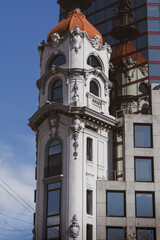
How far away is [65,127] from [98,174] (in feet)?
20.0

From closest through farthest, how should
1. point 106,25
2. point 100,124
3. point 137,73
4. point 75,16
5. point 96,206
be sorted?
point 96,206
point 100,124
point 75,16
point 137,73
point 106,25

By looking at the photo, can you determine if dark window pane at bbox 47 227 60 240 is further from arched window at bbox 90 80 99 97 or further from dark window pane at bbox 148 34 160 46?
dark window pane at bbox 148 34 160 46

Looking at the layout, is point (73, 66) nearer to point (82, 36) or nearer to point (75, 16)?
point (82, 36)

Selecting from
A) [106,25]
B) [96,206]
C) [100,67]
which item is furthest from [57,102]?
[106,25]

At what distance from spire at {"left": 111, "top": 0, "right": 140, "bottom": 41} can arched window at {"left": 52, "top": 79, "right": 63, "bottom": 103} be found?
17.1m

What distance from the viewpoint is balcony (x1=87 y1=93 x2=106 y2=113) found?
6197cm

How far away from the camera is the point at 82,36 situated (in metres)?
64.2

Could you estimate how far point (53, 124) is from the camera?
61438mm

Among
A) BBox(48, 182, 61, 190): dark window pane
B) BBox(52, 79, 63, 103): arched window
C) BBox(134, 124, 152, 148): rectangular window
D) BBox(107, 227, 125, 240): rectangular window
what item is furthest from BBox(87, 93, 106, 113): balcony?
BBox(107, 227, 125, 240): rectangular window

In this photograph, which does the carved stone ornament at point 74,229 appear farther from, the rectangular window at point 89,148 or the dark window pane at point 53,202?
the rectangular window at point 89,148

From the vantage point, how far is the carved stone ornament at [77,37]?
6366 cm

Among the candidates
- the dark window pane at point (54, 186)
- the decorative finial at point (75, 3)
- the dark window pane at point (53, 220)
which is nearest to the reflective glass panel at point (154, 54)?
the decorative finial at point (75, 3)

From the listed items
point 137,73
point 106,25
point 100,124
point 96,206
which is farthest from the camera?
point 106,25

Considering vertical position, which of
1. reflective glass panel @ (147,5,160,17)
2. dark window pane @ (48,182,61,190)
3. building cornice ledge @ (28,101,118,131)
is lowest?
dark window pane @ (48,182,61,190)
